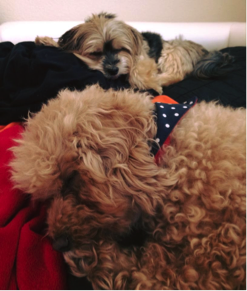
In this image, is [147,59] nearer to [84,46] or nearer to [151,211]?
[84,46]

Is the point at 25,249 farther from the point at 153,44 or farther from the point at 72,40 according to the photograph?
the point at 153,44

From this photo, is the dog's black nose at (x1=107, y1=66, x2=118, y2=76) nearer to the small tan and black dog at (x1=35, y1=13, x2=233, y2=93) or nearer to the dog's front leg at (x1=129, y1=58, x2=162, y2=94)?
the small tan and black dog at (x1=35, y1=13, x2=233, y2=93)

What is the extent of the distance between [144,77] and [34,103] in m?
0.83

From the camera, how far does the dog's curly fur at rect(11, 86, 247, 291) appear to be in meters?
0.66

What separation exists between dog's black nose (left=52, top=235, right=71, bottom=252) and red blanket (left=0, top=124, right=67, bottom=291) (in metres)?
0.06

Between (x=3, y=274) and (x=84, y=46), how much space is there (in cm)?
149

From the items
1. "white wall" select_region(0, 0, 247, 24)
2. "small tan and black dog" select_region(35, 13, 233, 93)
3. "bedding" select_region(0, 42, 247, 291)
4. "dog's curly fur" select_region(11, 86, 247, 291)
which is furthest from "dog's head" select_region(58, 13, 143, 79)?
"dog's curly fur" select_region(11, 86, 247, 291)

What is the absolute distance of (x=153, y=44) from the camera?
81.0 inches

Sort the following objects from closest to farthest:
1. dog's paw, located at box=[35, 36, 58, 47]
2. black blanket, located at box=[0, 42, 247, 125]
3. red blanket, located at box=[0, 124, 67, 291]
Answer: red blanket, located at box=[0, 124, 67, 291], black blanket, located at box=[0, 42, 247, 125], dog's paw, located at box=[35, 36, 58, 47]

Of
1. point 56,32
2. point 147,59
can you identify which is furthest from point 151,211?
point 56,32

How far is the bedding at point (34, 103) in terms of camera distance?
2.16 ft

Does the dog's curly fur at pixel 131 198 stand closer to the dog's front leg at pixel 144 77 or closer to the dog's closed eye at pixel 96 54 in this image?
the dog's front leg at pixel 144 77

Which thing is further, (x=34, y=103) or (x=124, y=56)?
(x=124, y=56)

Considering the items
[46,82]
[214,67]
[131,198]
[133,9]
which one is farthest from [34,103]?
[133,9]
